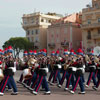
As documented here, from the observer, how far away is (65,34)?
5219 centimetres

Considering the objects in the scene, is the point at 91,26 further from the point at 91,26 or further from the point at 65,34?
the point at 65,34

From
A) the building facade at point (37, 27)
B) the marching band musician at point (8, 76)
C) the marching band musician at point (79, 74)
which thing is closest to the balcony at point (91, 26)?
the building facade at point (37, 27)

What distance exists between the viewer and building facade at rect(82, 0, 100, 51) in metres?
46.2

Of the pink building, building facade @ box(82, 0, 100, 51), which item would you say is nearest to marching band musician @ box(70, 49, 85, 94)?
building facade @ box(82, 0, 100, 51)

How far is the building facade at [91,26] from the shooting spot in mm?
46219

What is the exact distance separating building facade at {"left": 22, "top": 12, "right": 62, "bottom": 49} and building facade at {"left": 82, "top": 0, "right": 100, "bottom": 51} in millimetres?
12535

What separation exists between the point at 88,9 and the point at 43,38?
49.5ft

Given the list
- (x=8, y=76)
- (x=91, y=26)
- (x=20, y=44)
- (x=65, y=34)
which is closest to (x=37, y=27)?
(x=20, y=44)

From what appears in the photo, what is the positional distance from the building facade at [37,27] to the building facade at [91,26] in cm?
1253

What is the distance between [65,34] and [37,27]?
911 centimetres

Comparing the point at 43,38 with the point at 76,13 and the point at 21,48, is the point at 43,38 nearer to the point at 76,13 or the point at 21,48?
the point at 21,48

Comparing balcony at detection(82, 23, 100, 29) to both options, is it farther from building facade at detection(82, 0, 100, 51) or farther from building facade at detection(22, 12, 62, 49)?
building facade at detection(22, 12, 62, 49)

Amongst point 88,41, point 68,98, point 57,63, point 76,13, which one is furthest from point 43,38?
point 68,98

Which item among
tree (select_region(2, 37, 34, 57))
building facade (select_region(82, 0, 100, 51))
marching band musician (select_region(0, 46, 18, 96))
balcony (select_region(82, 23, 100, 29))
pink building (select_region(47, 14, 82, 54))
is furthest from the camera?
tree (select_region(2, 37, 34, 57))
